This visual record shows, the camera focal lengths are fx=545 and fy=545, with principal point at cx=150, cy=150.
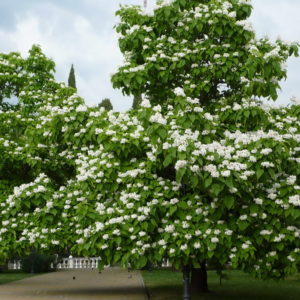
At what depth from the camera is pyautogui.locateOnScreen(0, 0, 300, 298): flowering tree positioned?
10016 millimetres

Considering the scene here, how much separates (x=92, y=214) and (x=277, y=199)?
377 centimetres

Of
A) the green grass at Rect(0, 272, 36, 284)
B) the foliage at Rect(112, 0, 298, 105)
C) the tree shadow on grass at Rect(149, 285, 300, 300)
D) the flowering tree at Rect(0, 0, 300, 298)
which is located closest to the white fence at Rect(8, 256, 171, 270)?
the green grass at Rect(0, 272, 36, 284)

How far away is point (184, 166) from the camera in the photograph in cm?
918

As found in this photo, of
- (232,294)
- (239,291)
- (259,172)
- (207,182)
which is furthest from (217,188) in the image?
(239,291)

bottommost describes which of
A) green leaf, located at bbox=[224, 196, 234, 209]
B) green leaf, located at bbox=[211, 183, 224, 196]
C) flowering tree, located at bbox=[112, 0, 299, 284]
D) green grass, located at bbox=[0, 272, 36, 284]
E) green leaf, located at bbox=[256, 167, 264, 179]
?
green grass, located at bbox=[0, 272, 36, 284]

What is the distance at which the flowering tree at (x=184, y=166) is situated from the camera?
10016 millimetres

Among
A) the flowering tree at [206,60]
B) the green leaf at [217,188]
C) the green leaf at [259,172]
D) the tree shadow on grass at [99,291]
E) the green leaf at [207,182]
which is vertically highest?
the flowering tree at [206,60]

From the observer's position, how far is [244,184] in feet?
31.9

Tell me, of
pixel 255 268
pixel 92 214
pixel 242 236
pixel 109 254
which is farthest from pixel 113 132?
pixel 255 268

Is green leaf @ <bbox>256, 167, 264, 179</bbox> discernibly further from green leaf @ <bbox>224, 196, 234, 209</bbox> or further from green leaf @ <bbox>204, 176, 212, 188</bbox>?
green leaf @ <bbox>204, 176, 212, 188</bbox>

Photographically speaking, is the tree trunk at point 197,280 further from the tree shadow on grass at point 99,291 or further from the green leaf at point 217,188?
the green leaf at point 217,188

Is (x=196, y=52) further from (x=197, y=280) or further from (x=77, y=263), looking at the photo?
(x=77, y=263)

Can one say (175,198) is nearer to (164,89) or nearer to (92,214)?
(92,214)

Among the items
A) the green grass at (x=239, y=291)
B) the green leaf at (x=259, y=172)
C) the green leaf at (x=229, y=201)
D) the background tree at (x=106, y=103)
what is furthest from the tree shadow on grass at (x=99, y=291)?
the background tree at (x=106, y=103)
